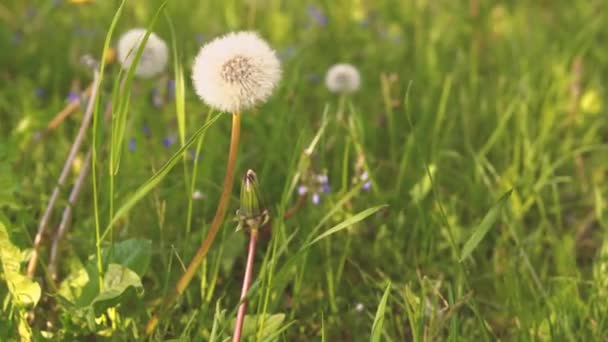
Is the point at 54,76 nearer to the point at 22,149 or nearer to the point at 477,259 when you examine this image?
the point at 22,149

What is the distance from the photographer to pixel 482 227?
53.9 inches

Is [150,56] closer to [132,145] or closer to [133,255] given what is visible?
[132,145]

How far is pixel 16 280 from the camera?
1.48m

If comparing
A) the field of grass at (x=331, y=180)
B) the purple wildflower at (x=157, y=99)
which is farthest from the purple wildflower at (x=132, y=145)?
the purple wildflower at (x=157, y=99)

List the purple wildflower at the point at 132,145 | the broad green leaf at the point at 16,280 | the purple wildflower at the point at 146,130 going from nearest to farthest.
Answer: the broad green leaf at the point at 16,280, the purple wildflower at the point at 132,145, the purple wildflower at the point at 146,130

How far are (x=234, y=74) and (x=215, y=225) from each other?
258 millimetres

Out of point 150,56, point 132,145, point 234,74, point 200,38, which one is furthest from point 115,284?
point 200,38

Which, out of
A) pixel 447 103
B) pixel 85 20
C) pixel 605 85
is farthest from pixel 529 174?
pixel 85 20

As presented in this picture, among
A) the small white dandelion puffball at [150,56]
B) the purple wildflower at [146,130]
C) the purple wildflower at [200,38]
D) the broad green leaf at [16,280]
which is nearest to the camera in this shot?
the broad green leaf at [16,280]

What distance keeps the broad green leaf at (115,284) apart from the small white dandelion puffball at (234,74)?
1.09 feet

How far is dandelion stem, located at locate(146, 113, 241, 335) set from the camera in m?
1.35

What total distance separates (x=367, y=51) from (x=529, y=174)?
958mm

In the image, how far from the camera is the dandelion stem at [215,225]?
4.44 ft

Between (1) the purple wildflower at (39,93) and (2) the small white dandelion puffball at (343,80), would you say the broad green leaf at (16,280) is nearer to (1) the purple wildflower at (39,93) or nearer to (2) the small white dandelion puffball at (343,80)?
(2) the small white dandelion puffball at (343,80)
